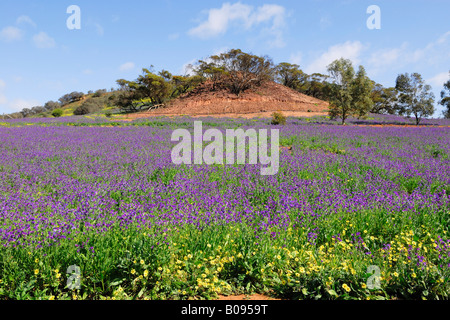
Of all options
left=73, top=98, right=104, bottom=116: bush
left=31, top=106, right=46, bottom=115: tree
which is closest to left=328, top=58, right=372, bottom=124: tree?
left=73, top=98, right=104, bottom=116: bush

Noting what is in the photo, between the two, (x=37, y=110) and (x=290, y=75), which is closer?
(x=290, y=75)

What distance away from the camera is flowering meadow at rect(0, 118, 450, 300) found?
10.7ft

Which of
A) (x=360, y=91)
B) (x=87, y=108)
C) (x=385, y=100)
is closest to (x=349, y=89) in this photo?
(x=360, y=91)

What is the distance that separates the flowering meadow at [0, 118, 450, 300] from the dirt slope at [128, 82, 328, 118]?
35.8m

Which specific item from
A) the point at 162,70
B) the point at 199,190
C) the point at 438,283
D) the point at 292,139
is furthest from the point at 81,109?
the point at 438,283

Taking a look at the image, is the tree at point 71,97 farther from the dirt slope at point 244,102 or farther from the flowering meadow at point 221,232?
the flowering meadow at point 221,232

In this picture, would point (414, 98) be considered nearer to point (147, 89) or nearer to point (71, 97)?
point (147, 89)

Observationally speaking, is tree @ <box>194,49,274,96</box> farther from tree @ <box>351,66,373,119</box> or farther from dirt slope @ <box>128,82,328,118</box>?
tree @ <box>351,66,373,119</box>

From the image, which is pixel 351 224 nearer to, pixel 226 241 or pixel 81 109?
pixel 226 241

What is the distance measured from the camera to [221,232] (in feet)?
13.9

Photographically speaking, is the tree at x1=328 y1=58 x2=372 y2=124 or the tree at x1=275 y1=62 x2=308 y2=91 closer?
the tree at x1=328 y1=58 x2=372 y2=124

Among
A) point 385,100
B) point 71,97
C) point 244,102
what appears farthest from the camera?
point 71,97

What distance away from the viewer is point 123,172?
7.40 m

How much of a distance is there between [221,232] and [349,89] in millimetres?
25807
